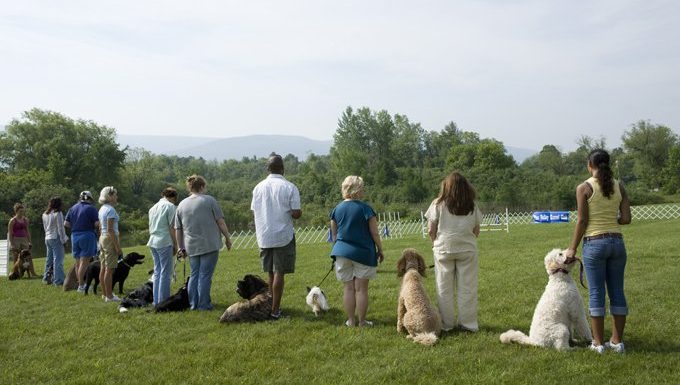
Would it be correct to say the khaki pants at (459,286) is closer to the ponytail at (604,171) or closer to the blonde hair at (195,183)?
the ponytail at (604,171)

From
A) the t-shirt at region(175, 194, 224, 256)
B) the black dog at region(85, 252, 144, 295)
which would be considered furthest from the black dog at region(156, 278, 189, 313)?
the black dog at region(85, 252, 144, 295)

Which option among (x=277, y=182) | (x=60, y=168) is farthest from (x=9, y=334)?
(x=60, y=168)

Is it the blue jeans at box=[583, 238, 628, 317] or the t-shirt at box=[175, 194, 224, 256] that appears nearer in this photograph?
the blue jeans at box=[583, 238, 628, 317]

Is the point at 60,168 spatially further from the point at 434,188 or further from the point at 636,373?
the point at 636,373

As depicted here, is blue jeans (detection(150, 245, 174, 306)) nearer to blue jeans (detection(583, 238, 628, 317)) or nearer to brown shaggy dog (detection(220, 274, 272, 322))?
brown shaggy dog (detection(220, 274, 272, 322))

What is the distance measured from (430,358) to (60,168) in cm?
4912

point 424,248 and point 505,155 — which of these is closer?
point 424,248

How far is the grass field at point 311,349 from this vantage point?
4238 millimetres

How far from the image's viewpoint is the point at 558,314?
15.3ft

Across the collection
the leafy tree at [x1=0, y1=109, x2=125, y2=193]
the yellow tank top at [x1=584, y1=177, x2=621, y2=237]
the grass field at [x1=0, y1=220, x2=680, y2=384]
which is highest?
the leafy tree at [x1=0, y1=109, x2=125, y2=193]

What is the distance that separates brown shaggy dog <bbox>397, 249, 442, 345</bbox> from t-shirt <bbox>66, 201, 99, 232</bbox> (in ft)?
17.1

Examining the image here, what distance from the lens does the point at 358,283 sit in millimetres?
5660

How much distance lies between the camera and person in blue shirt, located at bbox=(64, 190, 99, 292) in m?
8.31

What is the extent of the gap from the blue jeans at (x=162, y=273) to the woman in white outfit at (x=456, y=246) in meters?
3.66
